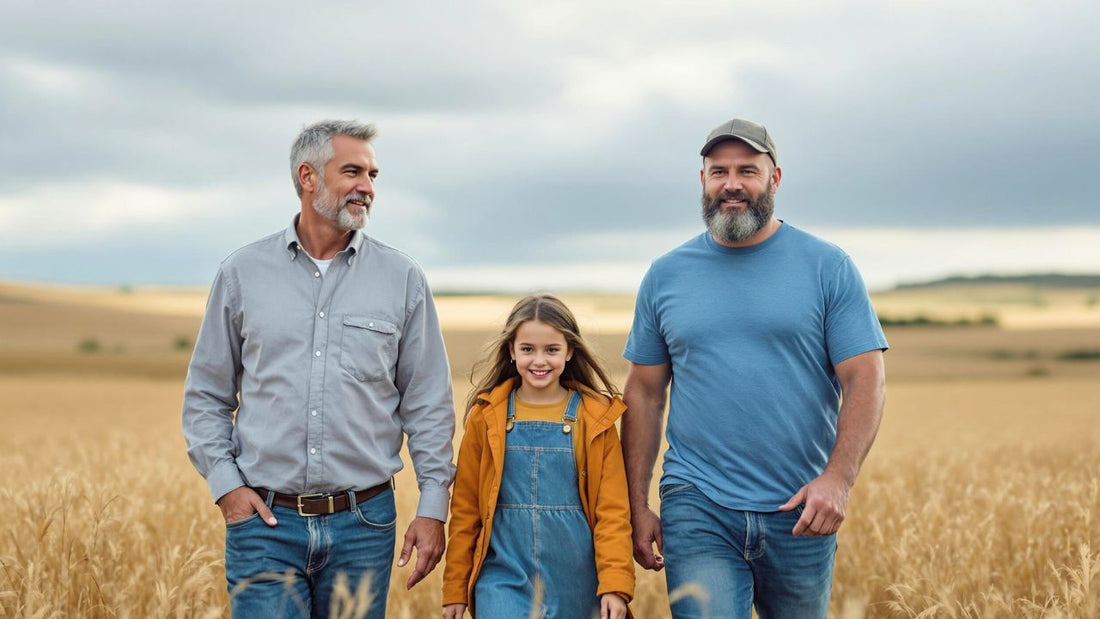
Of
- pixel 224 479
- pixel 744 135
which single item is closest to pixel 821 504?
pixel 744 135

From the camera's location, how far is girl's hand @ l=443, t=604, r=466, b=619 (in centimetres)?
417

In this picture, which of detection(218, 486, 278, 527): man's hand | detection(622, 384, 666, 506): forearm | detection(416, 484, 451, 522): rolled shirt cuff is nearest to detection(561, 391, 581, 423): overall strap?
detection(622, 384, 666, 506): forearm

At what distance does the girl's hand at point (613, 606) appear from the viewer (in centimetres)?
400

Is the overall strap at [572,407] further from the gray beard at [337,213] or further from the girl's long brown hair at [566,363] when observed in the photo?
the gray beard at [337,213]

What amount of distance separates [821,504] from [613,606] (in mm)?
942

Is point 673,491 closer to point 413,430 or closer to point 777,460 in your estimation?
point 777,460

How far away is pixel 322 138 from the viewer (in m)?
4.04

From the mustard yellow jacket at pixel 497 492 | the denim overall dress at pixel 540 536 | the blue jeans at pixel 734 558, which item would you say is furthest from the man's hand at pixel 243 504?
the blue jeans at pixel 734 558

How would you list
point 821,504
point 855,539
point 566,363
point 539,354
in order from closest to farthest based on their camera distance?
point 821,504
point 539,354
point 566,363
point 855,539

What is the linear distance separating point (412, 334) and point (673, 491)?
129cm

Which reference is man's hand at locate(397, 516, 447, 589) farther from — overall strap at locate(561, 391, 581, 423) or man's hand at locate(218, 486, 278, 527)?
overall strap at locate(561, 391, 581, 423)

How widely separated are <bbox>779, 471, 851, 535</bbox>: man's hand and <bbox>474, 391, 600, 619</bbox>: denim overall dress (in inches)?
34.4

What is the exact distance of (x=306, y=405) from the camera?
3.93 metres

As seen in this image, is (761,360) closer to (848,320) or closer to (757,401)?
(757,401)
